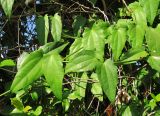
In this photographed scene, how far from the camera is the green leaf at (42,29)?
53.1 inches

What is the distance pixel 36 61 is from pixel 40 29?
42 centimetres

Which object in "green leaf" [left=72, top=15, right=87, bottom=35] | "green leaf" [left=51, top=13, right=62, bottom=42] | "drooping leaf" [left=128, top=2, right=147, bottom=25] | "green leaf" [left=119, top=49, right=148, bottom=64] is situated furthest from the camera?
"green leaf" [left=72, top=15, right=87, bottom=35]

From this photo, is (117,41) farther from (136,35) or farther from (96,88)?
(96,88)

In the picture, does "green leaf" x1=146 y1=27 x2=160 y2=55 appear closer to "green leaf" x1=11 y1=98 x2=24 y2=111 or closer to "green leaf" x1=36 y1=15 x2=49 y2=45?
"green leaf" x1=36 y1=15 x2=49 y2=45

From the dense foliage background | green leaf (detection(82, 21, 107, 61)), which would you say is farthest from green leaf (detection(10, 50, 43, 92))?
green leaf (detection(82, 21, 107, 61))

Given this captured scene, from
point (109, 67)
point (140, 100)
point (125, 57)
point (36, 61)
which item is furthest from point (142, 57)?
point (140, 100)

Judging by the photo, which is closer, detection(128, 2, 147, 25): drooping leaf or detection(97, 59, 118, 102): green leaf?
detection(97, 59, 118, 102): green leaf

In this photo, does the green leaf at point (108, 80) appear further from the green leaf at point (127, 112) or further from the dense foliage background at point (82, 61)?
the green leaf at point (127, 112)

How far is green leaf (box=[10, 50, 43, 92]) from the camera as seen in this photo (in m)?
0.94

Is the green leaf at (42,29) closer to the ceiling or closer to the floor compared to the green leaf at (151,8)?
closer to the floor

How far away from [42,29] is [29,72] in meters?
0.44

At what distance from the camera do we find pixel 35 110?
1.42 metres

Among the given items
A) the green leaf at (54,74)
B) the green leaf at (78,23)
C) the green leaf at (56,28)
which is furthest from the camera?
the green leaf at (78,23)

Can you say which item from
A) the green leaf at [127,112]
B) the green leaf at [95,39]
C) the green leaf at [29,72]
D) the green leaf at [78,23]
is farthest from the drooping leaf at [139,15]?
the green leaf at [29,72]
